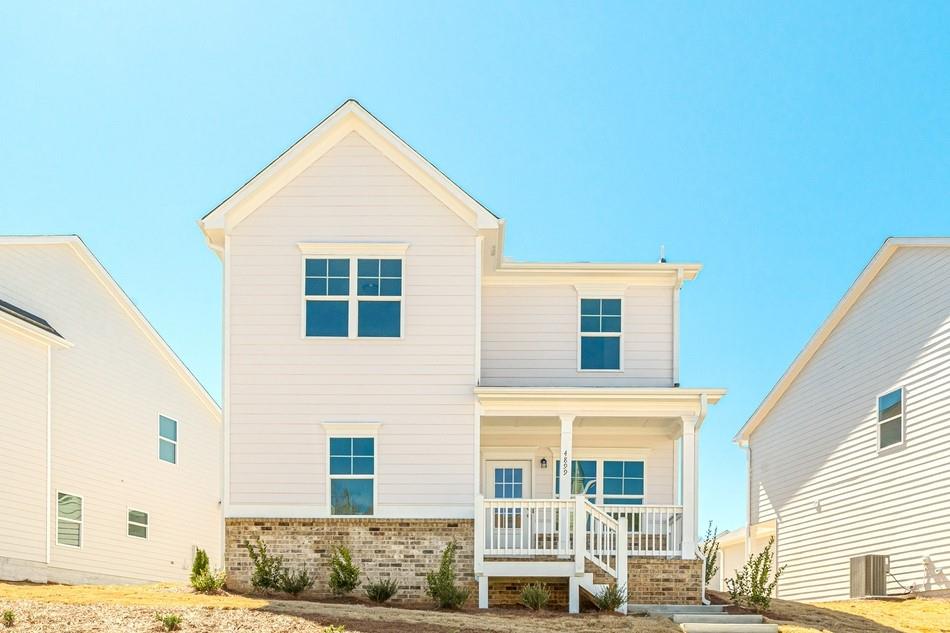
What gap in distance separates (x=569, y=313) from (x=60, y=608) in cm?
1126

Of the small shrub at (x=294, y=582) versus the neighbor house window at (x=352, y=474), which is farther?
the neighbor house window at (x=352, y=474)

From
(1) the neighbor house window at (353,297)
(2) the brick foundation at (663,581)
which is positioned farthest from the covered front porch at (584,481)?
(1) the neighbor house window at (353,297)

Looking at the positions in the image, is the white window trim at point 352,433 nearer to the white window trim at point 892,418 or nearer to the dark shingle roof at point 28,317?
the dark shingle roof at point 28,317

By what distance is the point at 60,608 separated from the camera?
15.2m

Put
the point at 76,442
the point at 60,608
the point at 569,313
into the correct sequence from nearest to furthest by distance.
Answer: the point at 60,608, the point at 569,313, the point at 76,442

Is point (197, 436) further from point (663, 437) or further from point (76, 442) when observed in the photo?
point (663, 437)

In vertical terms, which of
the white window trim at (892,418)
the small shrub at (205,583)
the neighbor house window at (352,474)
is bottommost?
the small shrub at (205,583)

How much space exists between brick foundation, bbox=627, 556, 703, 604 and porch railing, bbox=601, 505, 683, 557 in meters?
0.18

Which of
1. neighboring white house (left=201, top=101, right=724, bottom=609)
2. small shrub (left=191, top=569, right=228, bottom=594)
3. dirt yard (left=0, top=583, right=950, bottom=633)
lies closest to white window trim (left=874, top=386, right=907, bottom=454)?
dirt yard (left=0, top=583, right=950, bottom=633)

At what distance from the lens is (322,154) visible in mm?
20953

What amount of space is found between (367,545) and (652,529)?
529cm

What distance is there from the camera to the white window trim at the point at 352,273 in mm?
20406

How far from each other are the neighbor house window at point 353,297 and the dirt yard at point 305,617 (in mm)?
5150

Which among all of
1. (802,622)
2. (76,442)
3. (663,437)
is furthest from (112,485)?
(802,622)
